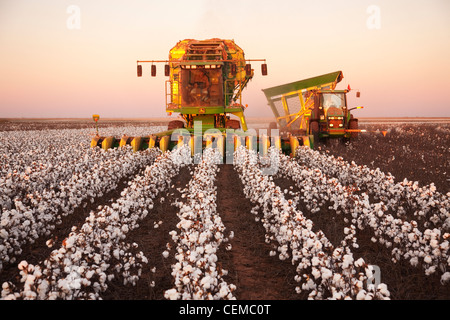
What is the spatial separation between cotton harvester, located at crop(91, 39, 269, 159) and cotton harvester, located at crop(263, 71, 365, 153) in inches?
159

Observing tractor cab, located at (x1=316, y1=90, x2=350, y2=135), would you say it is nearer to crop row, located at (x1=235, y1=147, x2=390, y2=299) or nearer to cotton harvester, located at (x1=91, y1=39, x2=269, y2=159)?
cotton harvester, located at (x1=91, y1=39, x2=269, y2=159)

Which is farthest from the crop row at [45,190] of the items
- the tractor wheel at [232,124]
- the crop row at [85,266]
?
the tractor wheel at [232,124]

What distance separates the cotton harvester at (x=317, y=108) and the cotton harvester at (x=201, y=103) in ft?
13.3

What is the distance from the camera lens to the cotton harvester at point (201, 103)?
1477 centimetres

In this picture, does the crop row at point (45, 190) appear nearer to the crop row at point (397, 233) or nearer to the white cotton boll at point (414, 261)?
the crop row at point (397, 233)

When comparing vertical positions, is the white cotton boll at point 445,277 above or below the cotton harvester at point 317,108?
below

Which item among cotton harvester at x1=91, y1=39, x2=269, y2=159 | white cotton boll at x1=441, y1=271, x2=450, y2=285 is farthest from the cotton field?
cotton harvester at x1=91, y1=39, x2=269, y2=159

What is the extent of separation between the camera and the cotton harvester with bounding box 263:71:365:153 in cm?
1945

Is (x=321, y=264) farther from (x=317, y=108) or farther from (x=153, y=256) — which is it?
(x=317, y=108)

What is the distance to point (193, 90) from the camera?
50.8 ft

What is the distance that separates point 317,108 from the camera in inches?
780

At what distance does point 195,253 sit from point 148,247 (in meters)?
2.35

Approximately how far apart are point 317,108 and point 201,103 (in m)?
7.67

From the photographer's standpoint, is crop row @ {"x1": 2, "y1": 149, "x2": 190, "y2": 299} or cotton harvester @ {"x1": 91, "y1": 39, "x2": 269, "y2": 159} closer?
crop row @ {"x1": 2, "y1": 149, "x2": 190, "y2": 299}
